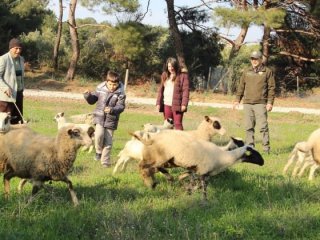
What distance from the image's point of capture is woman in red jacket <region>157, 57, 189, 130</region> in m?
9.71

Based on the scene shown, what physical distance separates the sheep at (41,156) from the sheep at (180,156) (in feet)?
3.01

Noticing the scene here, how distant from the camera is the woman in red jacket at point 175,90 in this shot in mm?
9711

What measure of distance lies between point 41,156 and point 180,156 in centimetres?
175

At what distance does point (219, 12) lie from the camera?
84.7 ft

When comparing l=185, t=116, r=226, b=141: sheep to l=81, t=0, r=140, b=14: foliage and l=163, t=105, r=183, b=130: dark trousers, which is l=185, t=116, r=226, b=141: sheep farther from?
l=81, t=0, r=140, b=14: foliage

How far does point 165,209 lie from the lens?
20.1 ft

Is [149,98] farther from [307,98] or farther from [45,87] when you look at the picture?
[307,98]

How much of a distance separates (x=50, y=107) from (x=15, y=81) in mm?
13786

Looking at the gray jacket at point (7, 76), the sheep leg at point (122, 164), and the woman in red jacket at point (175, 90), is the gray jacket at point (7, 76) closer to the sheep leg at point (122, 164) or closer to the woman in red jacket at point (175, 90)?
the sheep leg at point (122, 164)

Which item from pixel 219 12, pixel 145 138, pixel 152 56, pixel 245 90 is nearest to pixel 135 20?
pixel 152 56

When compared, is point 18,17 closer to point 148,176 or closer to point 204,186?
point 148,176

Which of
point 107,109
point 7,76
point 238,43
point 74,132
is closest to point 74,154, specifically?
point 74,132

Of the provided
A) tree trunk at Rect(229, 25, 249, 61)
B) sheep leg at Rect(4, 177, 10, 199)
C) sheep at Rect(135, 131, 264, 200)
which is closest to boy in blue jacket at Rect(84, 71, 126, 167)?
sheep at Rect(135, 131, 264, 200)

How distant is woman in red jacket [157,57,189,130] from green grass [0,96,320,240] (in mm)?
1503
